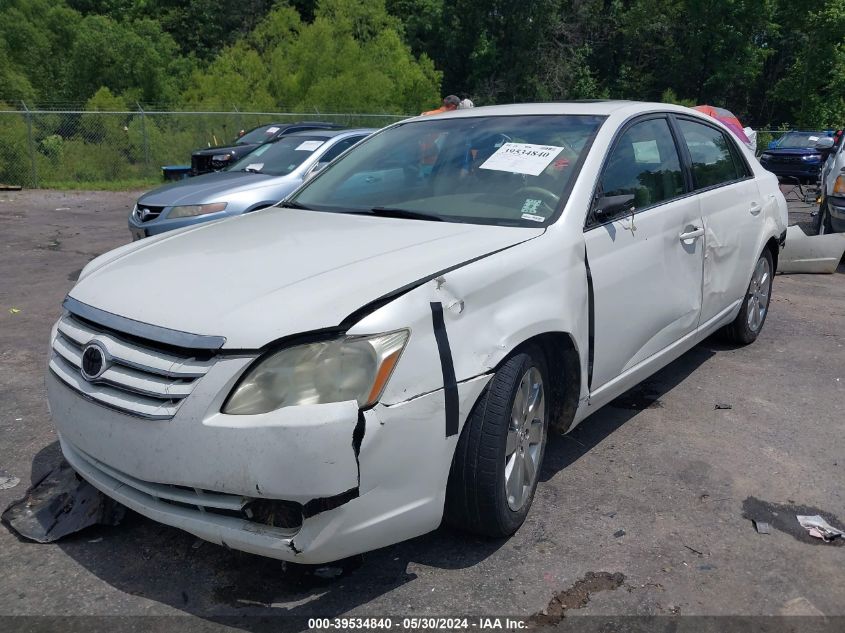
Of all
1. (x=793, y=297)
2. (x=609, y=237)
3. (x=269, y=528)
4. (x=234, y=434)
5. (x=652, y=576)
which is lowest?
(x=793, y=297)

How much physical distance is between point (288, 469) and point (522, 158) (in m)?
2.06

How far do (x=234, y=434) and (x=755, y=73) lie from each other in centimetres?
4537

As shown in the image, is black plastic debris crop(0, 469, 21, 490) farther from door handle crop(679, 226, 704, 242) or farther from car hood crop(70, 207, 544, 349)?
door handle crop(679, 226, 704, 242)

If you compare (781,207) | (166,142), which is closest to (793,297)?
(781,207)

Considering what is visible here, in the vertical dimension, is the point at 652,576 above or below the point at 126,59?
below

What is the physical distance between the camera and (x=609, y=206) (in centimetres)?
357

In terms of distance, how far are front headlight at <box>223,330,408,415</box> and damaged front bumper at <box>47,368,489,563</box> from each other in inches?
1.8

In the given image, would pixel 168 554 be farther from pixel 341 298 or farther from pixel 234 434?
pixel 341 298

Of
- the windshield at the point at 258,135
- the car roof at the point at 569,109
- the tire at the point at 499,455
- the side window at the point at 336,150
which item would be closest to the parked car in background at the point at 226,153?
the windshield at the point at 258,135

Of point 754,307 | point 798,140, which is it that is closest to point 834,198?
point 754,307

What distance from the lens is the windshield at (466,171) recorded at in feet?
11.8

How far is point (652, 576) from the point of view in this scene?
2.93m

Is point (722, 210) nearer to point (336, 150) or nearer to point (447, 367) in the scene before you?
point (447, 367)

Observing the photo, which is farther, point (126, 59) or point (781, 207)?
point (126, 59)
